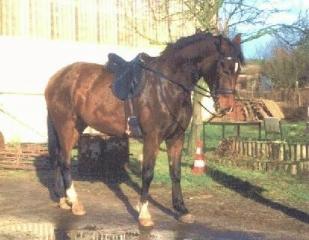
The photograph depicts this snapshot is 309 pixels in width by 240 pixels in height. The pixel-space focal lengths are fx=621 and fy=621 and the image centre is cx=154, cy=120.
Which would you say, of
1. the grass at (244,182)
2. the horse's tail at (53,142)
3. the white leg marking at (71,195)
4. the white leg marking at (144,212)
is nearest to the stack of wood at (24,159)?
the grass at (244,182)

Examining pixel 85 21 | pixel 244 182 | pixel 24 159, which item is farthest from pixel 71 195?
pixel 85 21

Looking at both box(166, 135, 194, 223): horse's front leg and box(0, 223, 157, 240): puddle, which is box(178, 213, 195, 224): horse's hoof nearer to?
box(166, 135, 194, 223): horse's front leg

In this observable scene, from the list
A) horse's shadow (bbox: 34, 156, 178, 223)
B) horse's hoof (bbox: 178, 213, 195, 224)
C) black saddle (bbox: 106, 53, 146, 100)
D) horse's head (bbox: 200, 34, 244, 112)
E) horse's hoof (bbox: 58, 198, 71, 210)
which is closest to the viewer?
horse's head (bbox: 200, 34, 244, 112)

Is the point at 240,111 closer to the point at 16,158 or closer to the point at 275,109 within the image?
the point at 275,109

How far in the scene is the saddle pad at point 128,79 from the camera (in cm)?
867

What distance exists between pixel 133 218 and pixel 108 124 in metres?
1.43

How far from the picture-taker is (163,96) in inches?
332

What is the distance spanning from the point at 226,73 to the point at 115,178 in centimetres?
517

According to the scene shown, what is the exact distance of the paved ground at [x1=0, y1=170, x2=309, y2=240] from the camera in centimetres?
780

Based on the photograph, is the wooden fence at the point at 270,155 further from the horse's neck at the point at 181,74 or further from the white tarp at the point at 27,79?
the white tarp at the point at 27,79

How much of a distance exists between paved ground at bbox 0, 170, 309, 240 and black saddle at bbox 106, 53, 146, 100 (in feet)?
5.89

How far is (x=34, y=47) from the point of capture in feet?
72.9

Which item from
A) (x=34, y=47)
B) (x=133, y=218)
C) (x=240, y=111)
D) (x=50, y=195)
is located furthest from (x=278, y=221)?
(x=240, y=111)

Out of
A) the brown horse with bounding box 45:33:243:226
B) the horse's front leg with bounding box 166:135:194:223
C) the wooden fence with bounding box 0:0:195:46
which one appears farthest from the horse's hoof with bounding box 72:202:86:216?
the wooden fence with bounding box 0:0:195:46
